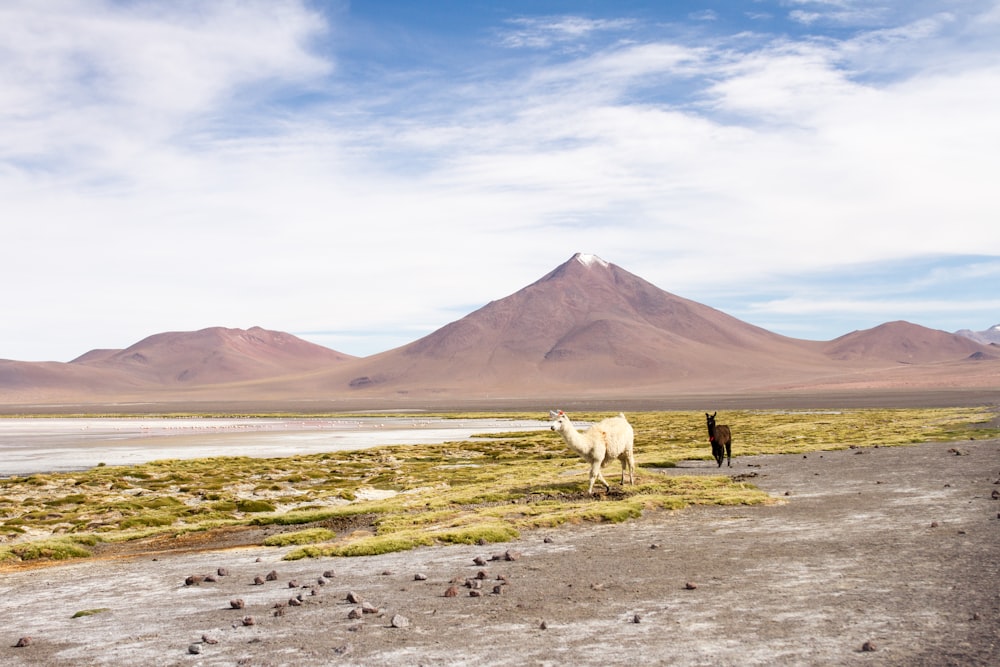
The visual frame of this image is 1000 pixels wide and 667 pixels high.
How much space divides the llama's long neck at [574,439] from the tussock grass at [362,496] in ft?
4.71

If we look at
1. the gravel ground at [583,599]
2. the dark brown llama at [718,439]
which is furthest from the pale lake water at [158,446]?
the gravel ground at [583,599]

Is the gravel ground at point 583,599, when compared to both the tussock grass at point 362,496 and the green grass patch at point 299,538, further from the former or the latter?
the tussock grass at point 362,496

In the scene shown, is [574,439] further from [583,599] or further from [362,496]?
[583,599]

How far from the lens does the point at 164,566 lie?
19969mm

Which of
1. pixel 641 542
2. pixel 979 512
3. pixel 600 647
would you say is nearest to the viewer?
pixel 600 647

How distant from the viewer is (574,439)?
91.6 ft

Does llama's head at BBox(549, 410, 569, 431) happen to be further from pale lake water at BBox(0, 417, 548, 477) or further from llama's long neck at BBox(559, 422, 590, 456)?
pale lake water at BBox(0, 417, 548, 477)

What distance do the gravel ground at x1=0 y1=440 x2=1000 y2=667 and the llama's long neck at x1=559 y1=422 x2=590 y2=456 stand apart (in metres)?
4.94

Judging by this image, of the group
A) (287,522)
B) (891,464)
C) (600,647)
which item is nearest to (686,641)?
(600,647)

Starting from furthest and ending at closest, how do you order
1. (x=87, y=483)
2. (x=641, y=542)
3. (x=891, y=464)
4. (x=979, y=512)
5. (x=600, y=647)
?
(x=87, y=483), (x=891, y=464), (x=979, y=512), (x=641, y=542), (x=600, y=647)

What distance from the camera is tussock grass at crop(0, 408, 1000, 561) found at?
76.9 ft

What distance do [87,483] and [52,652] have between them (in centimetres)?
2861

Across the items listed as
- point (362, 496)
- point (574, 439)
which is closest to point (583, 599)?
point (574, 439)

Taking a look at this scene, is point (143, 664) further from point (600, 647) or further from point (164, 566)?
point (164, 566)
